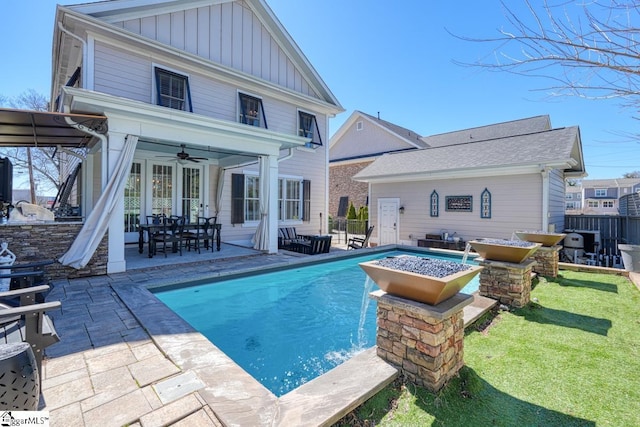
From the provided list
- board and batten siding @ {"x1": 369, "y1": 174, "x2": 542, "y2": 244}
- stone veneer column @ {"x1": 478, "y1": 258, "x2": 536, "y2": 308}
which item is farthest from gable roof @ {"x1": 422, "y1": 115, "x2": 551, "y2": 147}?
stone veneer column @ {"x1": 478, "y1": 258, "x2": 536, "y2": 308}

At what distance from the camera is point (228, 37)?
9.55 meters

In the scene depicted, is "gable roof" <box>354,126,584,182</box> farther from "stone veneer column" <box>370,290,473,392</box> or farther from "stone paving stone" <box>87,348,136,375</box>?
"stone paving stone" <box>87,348,136,375</box>

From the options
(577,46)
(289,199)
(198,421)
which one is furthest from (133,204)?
(577,46)

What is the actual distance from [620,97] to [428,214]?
9563 millimetres

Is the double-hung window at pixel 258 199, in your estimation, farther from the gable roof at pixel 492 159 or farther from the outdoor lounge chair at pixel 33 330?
the outdoor lounge chair at pixel 33 330

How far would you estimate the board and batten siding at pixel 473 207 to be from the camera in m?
9.16

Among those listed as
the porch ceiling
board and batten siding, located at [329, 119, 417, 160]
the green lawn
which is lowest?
the green lawn

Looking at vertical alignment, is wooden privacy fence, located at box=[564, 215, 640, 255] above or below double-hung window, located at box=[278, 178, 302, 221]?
below

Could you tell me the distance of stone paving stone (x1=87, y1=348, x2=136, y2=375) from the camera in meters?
2.48

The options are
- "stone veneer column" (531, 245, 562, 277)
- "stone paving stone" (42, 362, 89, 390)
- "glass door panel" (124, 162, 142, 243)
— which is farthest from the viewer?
"glass door panel" (124, 162, 142, 243)

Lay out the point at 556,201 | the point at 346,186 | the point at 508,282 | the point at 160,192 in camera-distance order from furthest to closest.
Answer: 1. the point at 346,186
2. the point at 556,201
3. the point at 160,192
4. the point at 508,282

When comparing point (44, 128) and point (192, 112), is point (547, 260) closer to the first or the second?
point (192, 112)

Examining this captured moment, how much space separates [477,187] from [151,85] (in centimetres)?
1047

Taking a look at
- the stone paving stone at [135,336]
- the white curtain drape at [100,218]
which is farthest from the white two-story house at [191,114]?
the stone paving stone at [135,336]
